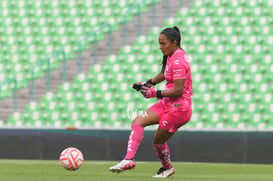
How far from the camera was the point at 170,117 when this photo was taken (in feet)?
24.0

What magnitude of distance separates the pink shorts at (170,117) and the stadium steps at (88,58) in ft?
28.7

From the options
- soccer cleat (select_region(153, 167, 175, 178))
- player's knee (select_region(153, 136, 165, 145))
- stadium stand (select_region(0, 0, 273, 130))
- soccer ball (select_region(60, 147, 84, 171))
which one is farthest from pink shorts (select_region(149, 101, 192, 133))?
stadium stand (select_region(0, 0, 273, 130))

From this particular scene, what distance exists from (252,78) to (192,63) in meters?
1.43

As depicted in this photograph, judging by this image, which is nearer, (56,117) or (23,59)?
(56,117)

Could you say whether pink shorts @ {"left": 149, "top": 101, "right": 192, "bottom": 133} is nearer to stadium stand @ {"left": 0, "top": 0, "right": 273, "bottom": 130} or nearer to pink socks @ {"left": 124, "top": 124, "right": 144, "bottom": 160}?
pink socks @ {"left": 124, "top": 124, "right": 144, "bottom": 160}

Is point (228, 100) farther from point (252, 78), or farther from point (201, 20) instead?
point (201, 20)

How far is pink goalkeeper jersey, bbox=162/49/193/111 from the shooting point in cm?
721

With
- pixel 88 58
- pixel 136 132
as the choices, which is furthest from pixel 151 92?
pixel 88 58

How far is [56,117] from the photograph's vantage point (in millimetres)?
15008

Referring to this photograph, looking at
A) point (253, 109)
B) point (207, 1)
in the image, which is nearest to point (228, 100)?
point (253, 109)

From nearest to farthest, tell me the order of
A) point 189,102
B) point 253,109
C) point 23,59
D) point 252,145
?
point 189,102, point 252,145, point 253,109, point 23,59

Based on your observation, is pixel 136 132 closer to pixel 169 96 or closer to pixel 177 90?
pixel 169 96

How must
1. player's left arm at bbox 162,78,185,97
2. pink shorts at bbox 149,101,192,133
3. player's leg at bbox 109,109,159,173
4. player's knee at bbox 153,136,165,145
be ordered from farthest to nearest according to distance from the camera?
player's knee at bbox 153,136,165,145, pink shorts at bbox 149,101,192,133, player's left arm at bbox 162,78,185,97, player's leg at bbox 109,109,159,173

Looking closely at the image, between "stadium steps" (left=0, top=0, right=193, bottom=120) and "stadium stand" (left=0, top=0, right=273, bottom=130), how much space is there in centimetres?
24
